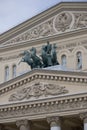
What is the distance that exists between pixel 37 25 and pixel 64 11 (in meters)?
2.64

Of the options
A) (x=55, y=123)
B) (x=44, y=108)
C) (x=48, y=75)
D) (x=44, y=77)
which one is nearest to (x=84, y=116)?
(x=55, y=123)

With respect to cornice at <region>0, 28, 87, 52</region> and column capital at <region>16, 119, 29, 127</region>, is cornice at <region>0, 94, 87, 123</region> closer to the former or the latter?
column capital at <region>16, 119, 29, 127</region>

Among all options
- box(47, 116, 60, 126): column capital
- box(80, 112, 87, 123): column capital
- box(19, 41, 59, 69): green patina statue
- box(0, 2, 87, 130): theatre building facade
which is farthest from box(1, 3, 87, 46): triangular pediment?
box(80, 112, 87, 123): column capital

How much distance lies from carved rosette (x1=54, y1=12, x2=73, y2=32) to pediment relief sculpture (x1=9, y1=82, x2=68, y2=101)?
24.5ft

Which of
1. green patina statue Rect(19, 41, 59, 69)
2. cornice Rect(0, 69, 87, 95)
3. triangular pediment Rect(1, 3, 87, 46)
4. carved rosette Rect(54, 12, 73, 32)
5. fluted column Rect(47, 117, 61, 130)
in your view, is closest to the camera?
cornice Rect(0, 69, 87, 95)

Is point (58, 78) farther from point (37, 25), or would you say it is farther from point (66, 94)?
point (37, 25)

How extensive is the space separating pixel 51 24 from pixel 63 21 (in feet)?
3.98

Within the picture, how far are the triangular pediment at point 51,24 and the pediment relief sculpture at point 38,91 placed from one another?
23.4ft

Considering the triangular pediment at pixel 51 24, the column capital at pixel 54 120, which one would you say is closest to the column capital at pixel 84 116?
the column capital at pixel 54 120

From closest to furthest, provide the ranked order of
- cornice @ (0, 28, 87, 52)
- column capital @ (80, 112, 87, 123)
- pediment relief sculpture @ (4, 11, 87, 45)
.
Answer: column capital @ (80, 112, 87, 123)
cornice @ (0, 28, 87, 52)
pediment relief sculpture @ (4, 11, 87, 45)

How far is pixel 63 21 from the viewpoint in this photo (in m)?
36.3

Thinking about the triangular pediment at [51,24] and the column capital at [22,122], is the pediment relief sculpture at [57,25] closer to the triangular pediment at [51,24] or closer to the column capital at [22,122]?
the triangular pediment at [51,24]

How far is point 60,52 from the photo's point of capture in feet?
119

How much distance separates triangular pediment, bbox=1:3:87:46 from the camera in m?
35.8
